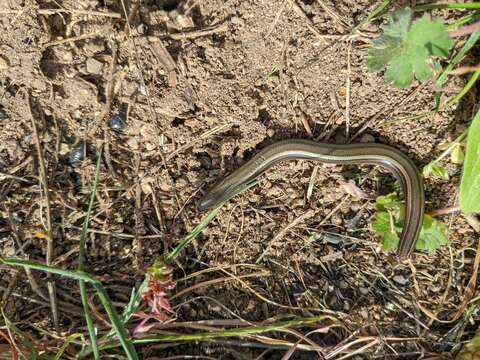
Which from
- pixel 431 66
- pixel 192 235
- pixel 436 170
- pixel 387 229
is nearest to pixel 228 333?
pixel 192 235

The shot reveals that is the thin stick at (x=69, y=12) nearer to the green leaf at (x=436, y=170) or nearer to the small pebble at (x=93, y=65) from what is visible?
the small pebble at (x=93, y=65)

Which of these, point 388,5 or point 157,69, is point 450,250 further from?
point 157,69

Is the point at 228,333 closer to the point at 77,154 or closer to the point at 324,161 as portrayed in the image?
the point at 324,161

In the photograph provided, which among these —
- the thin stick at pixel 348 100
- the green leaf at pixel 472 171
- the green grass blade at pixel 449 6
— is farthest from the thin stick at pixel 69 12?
the green leaf at pixel 472 171

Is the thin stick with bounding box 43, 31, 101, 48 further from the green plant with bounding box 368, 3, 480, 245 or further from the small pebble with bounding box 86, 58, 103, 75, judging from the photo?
the green plant with bounding box 368, 3, 480, 245

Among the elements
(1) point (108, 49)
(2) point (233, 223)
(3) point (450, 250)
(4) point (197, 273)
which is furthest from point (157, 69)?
(3) point (450, 250)
